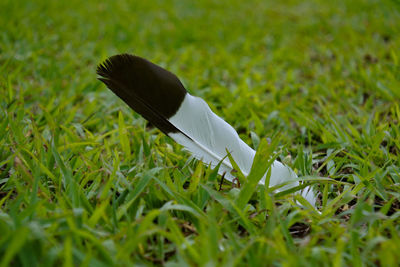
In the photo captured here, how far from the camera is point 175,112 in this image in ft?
4.52

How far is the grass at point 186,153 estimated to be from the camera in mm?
978

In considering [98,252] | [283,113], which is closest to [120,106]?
[283,113]

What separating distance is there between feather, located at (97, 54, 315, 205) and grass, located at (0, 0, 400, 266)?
78 millimetres

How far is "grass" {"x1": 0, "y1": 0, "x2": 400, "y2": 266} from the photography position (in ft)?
3.21

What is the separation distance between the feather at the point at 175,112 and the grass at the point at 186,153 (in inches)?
3.1

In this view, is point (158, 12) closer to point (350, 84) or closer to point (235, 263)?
point (350, 84)

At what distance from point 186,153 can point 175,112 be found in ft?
0.84

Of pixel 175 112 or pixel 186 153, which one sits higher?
pixel 175 112

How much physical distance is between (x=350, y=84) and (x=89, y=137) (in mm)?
1742

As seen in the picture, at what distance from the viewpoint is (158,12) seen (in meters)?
4.38

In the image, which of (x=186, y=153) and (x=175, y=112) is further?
(x=186, y=153)

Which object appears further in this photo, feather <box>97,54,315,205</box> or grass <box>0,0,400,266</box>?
feather <box>97,54,315,205</box>

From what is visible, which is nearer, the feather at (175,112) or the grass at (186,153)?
the grass at (186,153)

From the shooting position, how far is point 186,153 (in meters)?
1.57
